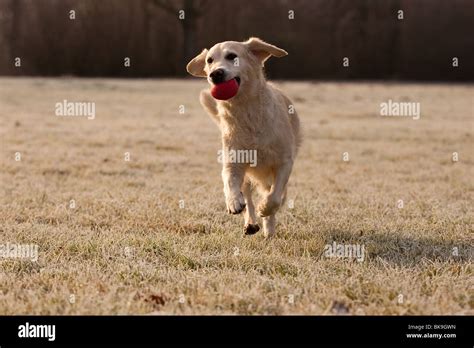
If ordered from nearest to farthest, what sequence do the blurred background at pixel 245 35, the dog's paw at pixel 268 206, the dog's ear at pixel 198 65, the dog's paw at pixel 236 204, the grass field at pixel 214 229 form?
the grass field at pixel 214 229, the dog's paw at pixel 236 204, the dog's paw at pixel 268 206, the dog's ear at pixel 198 65, the blurred background at pixel 245 35

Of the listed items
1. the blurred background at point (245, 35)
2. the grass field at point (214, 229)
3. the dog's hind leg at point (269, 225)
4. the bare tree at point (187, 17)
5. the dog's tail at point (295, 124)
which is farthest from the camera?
the bare tree at point (187, 17)

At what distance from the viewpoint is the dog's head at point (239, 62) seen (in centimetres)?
448

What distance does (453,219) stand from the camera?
5289 mm

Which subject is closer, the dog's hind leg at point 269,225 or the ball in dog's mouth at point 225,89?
the ball in dog's mouth at point 225,89

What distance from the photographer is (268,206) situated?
4.60m

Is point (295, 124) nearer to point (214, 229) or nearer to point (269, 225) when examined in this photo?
point (269, 225)

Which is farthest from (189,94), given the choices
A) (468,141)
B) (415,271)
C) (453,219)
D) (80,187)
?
(415,271)

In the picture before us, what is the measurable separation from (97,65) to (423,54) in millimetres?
17248

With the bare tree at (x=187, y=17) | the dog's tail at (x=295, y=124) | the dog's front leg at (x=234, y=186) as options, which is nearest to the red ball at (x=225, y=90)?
the dog's front leg at (x=234, y=186)

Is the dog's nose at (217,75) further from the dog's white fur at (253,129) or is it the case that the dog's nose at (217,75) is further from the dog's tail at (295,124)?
the dog's tail at (295,124)

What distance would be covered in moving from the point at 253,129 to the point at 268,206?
575 millimetres

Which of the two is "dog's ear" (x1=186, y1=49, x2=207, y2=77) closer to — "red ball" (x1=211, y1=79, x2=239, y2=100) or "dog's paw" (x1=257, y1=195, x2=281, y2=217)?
"red ball" (x1=211, y1=79, x2=239, y2=100)
